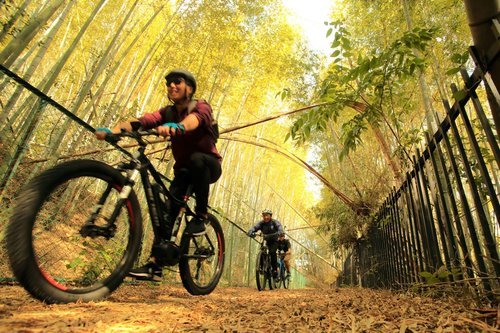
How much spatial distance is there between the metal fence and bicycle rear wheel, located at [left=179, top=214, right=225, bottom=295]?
62.6 inches

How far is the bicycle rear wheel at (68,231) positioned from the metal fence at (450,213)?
162 centimetres

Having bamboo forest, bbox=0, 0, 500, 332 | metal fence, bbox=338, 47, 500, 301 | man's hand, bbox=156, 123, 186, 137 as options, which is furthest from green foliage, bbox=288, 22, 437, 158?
man's hand, bbox=156, 123, 186, 137

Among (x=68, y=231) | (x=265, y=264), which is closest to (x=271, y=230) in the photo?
(x=265, y=264)

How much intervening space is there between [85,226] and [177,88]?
3.73 feet

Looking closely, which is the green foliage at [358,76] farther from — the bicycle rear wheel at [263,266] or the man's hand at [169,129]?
the bicycle rear wheel at [263,266]

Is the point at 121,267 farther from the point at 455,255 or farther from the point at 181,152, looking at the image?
the point at 455,255

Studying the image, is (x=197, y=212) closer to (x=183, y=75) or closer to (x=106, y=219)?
(x=106, y=219)

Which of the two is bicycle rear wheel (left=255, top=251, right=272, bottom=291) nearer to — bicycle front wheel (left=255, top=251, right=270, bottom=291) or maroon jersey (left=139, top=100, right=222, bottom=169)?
bicycle front wheel (left=255, top=251, right=270, bottom=291)

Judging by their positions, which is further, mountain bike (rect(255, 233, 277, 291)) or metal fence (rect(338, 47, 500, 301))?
mountain bike (rect(255, 233, 277, 291))

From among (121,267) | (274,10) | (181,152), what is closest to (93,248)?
(121,267)

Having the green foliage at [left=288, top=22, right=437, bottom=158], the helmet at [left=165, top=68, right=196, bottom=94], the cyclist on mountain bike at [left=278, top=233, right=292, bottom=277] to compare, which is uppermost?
the green foliage at [left=288, top=22, right=437, bottom=158]

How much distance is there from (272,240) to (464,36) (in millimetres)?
5145

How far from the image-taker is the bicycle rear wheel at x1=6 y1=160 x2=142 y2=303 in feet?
4.10

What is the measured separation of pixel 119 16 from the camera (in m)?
8.00
